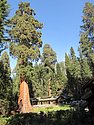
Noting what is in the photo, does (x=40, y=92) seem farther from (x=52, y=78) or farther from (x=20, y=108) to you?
(x=20, y=108)

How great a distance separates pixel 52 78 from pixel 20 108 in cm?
4058

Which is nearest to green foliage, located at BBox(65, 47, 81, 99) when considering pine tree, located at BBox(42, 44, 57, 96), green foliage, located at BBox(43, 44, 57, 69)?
pine tree, located at BBox(42, 44, 57, 96)

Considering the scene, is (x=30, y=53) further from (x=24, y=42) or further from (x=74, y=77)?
(x=74, y=77)

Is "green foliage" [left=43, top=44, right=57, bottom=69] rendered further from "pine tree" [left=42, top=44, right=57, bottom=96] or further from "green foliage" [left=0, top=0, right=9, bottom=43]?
"green foliage" [left=0, top=0, right=9, bottom=43]

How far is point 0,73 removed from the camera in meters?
29.7

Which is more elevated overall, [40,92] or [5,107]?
[40,92]

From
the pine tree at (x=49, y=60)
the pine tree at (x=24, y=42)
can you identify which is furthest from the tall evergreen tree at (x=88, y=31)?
the pine tree at (x=49, y=60)

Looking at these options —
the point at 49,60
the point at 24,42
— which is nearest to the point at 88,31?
the point at 24,42

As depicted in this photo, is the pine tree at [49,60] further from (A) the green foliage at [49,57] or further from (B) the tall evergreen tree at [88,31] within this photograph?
(B) the tall evergreen tree at [88,31]

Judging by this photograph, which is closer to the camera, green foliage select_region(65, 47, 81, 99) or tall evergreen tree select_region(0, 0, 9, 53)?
tall evergreen tree select_region(0, 0, 9, 53)

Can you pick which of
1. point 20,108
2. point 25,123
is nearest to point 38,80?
point 20,108

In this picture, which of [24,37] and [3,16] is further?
[24,37]

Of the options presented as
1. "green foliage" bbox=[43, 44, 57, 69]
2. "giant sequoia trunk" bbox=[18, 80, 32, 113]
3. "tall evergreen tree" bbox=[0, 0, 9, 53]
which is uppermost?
"green foliage" bbox=[43, 44, 57, 69]

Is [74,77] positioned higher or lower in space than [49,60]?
lower
